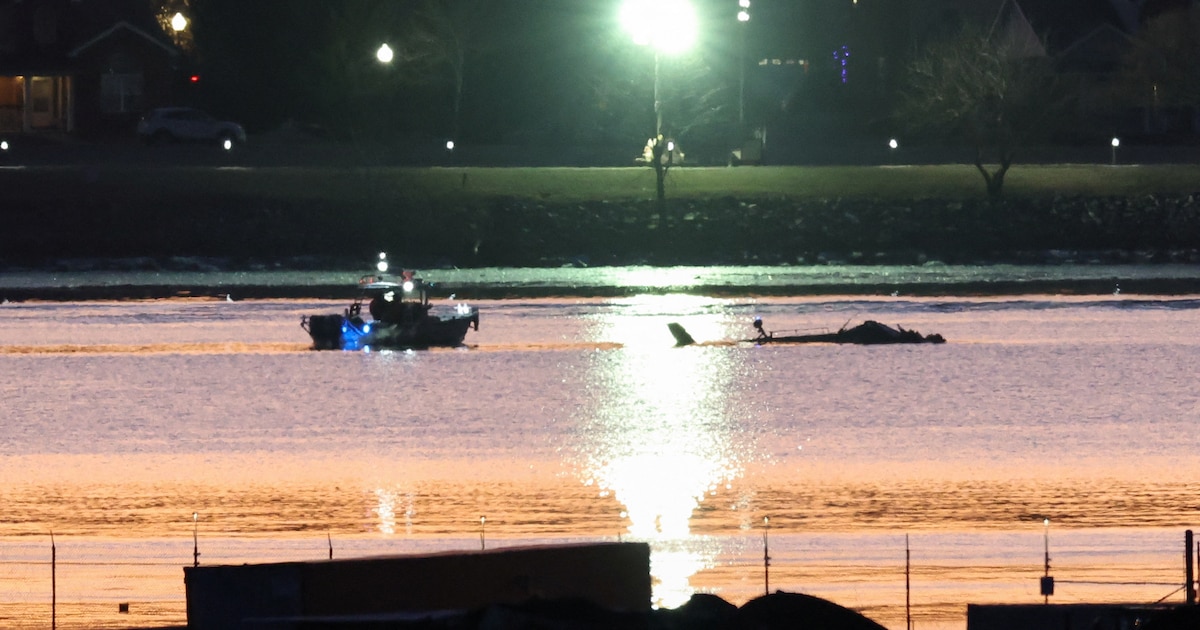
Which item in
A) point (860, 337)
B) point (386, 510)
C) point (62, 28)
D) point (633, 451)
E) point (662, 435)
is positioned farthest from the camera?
point (62, 28)

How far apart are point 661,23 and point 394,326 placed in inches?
721

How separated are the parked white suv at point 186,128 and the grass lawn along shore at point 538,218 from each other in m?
5.67

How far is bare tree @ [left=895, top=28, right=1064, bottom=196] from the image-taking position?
6938cm

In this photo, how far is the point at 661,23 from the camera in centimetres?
6006

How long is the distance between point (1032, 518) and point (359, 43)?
165ft

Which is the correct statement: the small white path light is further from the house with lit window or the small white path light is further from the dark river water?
the house with lit window

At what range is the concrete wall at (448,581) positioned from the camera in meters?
14.0

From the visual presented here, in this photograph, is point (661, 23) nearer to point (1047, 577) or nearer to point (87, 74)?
point (87, 74)

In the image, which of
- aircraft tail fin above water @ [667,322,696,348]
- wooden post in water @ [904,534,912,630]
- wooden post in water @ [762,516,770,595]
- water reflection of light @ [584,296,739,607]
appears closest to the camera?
wooden post in water @ [904,534,912,630]

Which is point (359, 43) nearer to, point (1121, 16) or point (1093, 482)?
point (1121, 16)

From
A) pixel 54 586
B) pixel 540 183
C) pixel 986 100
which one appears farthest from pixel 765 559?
pixel 986 100

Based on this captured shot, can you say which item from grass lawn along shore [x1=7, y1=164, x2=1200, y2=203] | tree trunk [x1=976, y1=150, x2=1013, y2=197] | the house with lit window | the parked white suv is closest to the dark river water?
grass lawn along shore [x1=7, y1=164, x2=1200, y2=203]

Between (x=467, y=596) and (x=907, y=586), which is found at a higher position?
(x=467, y=596)

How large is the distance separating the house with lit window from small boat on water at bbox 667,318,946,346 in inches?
1469
